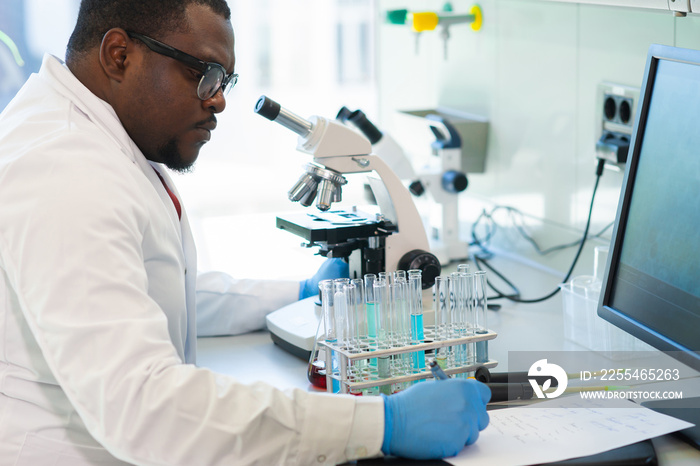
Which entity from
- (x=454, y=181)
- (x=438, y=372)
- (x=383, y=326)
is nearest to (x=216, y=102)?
(x=383, y=326)

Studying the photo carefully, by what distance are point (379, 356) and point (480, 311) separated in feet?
0.66

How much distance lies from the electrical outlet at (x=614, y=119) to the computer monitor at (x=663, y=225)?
0.54 meters

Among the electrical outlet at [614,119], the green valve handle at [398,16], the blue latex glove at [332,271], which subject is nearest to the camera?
the blue latex glove at [332,271]

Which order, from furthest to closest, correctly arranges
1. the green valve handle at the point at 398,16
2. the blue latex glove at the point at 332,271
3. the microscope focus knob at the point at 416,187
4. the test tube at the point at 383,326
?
the green valve handle at the point at 398,16, the microscope focus knob at the point at 416,187, the blue latex glove at the point at 332,271, the test tube at the point at 383,326

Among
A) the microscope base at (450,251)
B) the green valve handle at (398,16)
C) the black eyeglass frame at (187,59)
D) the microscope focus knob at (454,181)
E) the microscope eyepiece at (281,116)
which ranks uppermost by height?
the green valve handle at (398,16)

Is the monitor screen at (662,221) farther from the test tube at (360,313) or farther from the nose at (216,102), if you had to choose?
the nose at (216,102)

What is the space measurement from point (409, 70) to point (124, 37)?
1.90 meters

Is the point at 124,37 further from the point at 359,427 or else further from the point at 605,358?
the point at 605,358

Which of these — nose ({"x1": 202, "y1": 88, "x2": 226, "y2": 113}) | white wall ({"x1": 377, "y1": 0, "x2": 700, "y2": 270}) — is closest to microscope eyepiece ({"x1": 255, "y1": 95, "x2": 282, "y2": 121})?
nose ({"x1": 202, "y1": 88, "x2": 226, "y2": 113})

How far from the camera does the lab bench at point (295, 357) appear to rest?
1.34 m

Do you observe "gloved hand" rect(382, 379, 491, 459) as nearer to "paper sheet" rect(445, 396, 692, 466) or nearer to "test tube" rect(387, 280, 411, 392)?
"paper sheet" rect(445, 396, 692, 466)

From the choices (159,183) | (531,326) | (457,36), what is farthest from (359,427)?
(457,36)

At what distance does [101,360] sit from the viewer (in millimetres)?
873

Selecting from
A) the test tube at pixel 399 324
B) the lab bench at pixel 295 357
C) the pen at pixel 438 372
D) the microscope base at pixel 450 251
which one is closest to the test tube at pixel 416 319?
the test tube at pixel 399 324
